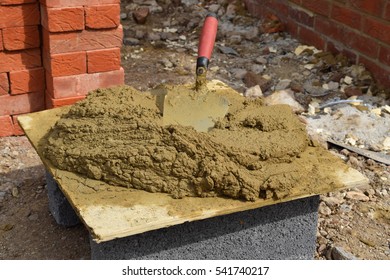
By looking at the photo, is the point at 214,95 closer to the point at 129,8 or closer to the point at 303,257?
the point at 303,257

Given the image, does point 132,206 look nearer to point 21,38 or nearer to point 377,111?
point 21,38

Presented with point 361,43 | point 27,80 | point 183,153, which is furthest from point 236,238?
point 361,43

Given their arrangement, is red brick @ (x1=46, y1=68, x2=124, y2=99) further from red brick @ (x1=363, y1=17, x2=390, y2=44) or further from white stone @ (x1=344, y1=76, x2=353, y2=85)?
red brick @ (x1=363, y1=17, x2=390, y2=44)

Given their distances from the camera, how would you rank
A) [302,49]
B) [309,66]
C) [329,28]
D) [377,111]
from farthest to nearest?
1. [302,49]
2. [329,28]
3. [309,66]
4. [377,111]

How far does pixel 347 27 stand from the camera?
4.94 meters

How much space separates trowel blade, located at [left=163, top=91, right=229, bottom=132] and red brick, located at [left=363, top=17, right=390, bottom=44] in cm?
240

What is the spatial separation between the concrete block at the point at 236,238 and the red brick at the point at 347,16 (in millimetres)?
2730

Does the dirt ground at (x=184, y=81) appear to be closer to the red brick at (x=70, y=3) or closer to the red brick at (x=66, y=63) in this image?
the red brick at (x=66, y=63)

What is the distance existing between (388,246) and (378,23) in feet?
7.35

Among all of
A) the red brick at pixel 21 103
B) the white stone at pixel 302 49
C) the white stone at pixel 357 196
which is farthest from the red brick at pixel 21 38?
the white stone at pixel 302 49

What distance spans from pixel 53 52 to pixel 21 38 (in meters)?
0.24

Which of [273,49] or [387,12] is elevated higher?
[387,12]

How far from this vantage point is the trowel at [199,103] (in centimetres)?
249

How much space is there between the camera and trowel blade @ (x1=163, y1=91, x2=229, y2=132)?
2.48m
